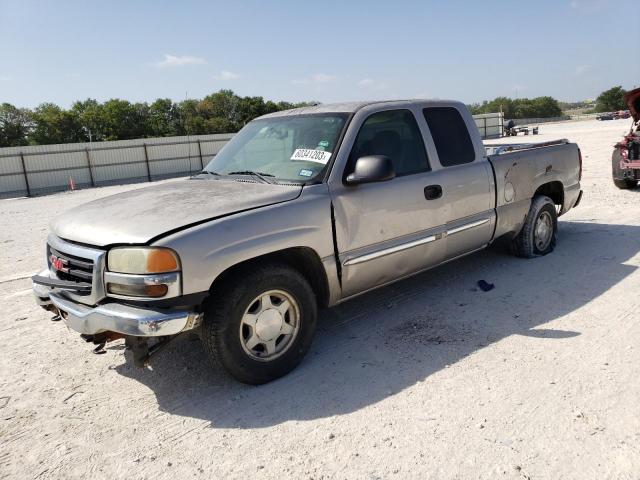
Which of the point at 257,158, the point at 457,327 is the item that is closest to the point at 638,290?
the point at 457,327

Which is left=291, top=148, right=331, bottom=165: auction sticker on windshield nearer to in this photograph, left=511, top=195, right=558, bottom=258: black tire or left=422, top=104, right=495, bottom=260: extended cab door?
left=422, top=104, right=495, bottom=260: extended cab door

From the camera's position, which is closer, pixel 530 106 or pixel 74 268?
pixel 74 268

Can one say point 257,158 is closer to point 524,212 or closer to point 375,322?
point 375,322

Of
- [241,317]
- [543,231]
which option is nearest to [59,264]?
[241,317]

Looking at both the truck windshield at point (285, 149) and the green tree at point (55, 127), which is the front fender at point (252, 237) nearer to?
the truck windshield at point (285, 149)

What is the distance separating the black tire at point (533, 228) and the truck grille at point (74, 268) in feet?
15.1

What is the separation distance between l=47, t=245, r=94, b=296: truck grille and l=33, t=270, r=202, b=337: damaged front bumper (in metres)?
0.15

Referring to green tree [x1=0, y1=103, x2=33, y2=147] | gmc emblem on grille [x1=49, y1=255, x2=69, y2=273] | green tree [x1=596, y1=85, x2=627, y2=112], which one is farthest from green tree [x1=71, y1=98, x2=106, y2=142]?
green tree [x1=596, y1=85, x2=627, y2=112]

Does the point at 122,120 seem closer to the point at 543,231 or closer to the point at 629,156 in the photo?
the point at 629,156

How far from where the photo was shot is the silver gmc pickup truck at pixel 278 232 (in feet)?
9.88

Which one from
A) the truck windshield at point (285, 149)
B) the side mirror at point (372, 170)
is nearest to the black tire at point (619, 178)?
the truck windshield at point (285, 149)

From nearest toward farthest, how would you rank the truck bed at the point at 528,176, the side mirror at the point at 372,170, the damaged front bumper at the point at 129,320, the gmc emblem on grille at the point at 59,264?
the damaged front bumper at the point at 129,320 → the gmc emblem on grille at the point at 59,264 → the side mirror at the point at 372,170 → the truck bed at the point at 528,176

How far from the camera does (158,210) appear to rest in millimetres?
3393

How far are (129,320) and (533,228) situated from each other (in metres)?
4.66
